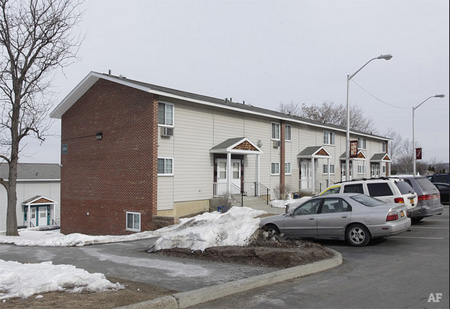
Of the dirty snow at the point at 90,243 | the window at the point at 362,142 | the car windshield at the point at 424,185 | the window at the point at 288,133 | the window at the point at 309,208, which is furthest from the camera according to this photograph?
the window at the point at 362,142

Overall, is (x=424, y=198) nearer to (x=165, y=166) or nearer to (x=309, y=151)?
(x=165, y=166)

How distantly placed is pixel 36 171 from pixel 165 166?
1306 inches

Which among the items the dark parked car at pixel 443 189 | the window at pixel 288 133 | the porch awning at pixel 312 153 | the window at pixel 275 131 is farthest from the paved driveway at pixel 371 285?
the porch awning at pixel 312 153

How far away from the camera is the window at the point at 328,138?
3534 centimetres

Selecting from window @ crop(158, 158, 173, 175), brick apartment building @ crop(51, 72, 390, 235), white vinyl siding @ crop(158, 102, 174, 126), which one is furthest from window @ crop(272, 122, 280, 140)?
window @ crop(158, 158, 173, 175)

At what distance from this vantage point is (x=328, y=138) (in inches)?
1420

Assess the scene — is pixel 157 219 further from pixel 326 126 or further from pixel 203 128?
pixel 326 126

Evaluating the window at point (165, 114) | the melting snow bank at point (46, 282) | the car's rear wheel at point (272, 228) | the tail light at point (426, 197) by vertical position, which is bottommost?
the melting snow bank at point (46, 282)

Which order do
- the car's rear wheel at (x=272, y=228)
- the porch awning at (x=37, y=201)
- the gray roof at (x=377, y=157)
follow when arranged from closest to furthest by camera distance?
1. the car's rear wheel at (x=272, y=228)
2. the porch awning at (x=37, y=201)
3. the gray roof at (x=377, y=157)

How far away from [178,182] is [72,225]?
8.80 m

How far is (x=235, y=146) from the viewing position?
2239cm

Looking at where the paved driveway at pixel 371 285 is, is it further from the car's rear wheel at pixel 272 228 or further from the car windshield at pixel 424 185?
the car windshield at pixel 424 185

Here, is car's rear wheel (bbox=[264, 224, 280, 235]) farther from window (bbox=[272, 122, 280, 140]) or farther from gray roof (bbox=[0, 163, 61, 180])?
gray roof (bbox=[0, 163, 61, 180])

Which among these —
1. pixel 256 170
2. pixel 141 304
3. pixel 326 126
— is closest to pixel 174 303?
pixel 141 304
